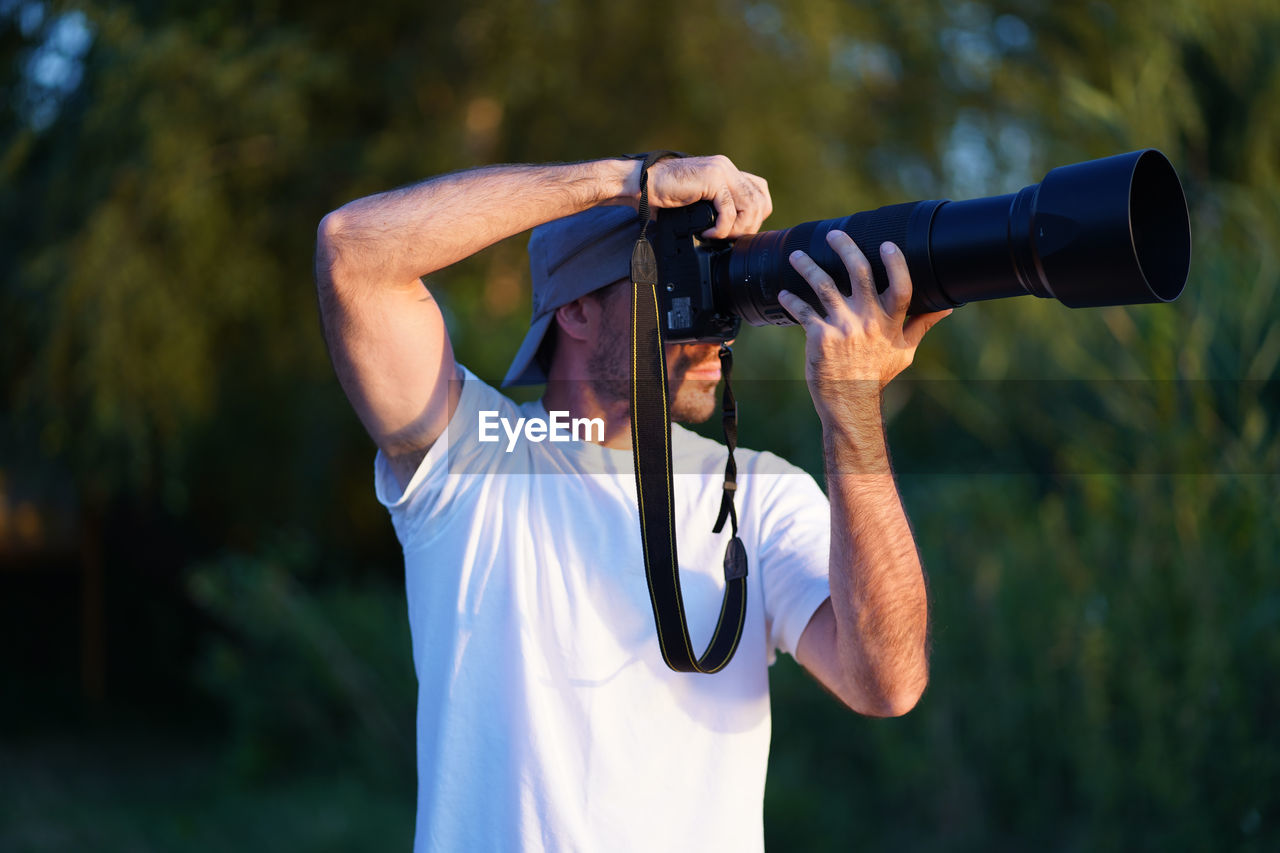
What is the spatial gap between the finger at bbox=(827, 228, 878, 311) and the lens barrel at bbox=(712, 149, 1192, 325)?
0.10 ft

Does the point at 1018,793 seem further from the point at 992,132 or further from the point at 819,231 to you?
the point at 992,132

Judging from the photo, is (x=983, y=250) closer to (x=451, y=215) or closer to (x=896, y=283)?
(x=896, y=283)

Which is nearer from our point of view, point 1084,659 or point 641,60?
point 1084,659

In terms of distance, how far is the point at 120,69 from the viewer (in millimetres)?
4316

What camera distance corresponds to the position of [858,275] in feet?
4.03

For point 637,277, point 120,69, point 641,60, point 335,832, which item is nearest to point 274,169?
point 120,69

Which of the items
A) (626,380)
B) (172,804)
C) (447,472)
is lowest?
(172,804)

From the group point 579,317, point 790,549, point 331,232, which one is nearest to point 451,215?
point 331,232

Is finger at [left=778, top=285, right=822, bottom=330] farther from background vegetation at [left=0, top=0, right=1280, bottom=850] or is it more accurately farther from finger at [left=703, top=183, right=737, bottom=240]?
background vegetation at [left=0, top=0, right=1280, bottom=850]

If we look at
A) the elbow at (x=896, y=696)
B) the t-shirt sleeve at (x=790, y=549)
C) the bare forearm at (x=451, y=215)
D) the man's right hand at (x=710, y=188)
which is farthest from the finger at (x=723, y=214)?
the elbow at (x=896, y=696)

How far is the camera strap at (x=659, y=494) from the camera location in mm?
1315

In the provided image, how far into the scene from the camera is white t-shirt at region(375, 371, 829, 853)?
4.33 ft

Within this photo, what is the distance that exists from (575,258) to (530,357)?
18 centimetres

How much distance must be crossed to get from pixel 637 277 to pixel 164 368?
3884mm
